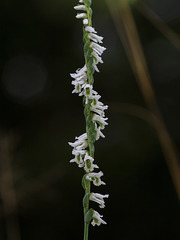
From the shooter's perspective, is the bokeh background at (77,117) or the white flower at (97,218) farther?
the bokeh background at (77,117)

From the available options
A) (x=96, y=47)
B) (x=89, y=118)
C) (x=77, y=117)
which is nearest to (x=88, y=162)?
(x=89, y=118)

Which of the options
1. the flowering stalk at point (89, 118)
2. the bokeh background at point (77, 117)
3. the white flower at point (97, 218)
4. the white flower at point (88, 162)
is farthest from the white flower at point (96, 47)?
the bokeh background at point (77, 117)

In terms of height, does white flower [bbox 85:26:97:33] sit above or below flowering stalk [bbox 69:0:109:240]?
above

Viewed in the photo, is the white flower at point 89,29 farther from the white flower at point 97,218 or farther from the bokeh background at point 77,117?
the bokeh background at point 77,117

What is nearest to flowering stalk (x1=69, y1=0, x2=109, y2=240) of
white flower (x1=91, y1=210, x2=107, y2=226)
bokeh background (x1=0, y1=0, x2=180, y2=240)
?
white flower (x1=91, y1=210, x2=107, y2=226)

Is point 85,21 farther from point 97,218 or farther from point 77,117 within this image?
point 77,117

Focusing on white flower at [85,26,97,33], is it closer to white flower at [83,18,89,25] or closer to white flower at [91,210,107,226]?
white flower at [83,18,89,25]
